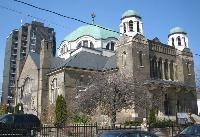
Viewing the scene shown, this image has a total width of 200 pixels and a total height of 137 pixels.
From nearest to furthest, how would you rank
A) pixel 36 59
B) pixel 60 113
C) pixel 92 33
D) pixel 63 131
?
pixel 63 131, pixel 60 113, pixel 36 59, pixel 92 33

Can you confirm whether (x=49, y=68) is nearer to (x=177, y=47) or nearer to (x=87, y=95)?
(x=87, y=95)

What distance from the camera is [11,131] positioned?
19.8 metres

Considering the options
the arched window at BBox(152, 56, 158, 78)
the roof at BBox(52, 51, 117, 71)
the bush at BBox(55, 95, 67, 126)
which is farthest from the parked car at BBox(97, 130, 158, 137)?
the arched window at BBox(152, 56, 158, 78)

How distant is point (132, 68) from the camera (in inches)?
1581

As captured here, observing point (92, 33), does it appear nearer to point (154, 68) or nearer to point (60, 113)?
point (154, 68)

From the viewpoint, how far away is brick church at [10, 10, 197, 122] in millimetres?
41406

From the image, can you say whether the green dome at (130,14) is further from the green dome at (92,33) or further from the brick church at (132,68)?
the green dome at (92,33)

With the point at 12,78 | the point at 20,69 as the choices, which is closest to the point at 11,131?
the point at 20,69

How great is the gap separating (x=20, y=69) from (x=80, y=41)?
11.9m

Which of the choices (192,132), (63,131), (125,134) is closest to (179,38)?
(63,131)

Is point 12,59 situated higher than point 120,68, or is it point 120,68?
point 12,59

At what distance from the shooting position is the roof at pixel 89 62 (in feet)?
147

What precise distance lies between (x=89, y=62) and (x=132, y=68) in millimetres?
9289

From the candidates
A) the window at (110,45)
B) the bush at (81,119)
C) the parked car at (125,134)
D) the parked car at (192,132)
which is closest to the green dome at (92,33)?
the window at (110,45)
